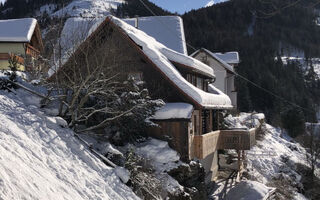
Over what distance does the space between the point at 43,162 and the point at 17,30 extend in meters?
26.1

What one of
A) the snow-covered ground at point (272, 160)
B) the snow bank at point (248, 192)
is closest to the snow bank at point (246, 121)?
the snow-covered ground at point (272, 160)

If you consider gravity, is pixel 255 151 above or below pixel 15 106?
below

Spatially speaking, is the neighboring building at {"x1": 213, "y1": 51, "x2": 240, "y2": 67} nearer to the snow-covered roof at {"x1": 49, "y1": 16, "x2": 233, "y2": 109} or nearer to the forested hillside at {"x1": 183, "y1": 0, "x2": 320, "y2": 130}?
the forested hillside at {"x1": 183, "y1": 0, "x2": 320, "y2": 130}

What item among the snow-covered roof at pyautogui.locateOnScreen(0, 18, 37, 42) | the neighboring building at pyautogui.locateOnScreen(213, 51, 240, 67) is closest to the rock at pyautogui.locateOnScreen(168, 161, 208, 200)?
the snow-covered roof at pyautogui.locateOnScreen(0, 18, 37, 42)

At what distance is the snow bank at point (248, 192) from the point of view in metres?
17.1

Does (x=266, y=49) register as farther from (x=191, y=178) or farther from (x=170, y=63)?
(x=191, y=178)

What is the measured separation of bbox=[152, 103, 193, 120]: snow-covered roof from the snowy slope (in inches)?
220

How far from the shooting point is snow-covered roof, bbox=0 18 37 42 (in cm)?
3044

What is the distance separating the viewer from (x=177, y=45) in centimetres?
2492

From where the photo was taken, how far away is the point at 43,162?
340 inches

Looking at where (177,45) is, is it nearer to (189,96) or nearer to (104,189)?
(189,96)

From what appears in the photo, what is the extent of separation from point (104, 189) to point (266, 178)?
1974 centimetres

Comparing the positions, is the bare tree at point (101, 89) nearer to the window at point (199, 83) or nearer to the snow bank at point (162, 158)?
the snow bank at point (162, 158)

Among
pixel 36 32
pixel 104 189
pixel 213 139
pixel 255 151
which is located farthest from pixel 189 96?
pixel 36 32
